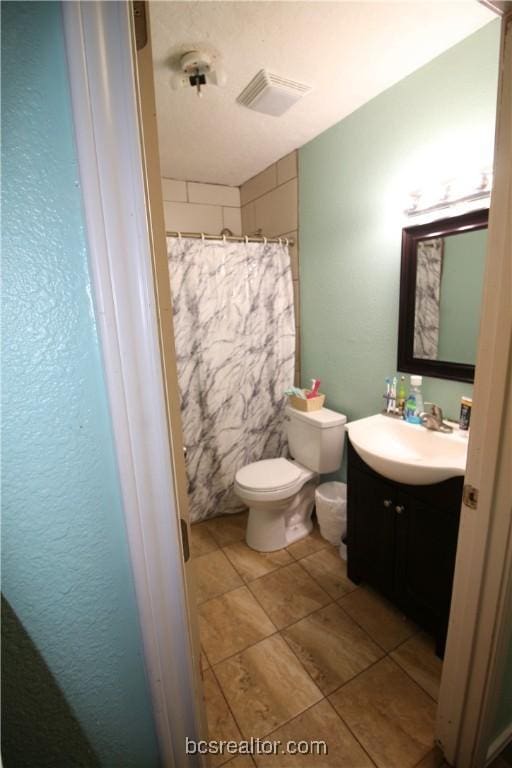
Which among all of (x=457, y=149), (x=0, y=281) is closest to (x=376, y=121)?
(x=457, y=149)

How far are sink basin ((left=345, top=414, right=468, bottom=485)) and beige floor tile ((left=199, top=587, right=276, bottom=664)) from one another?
93cm

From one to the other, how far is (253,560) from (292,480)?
0.53 meters

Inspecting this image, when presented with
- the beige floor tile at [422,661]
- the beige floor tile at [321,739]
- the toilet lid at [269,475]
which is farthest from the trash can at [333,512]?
the beige floor tile at [321,739]

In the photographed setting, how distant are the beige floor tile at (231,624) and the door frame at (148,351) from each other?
937 mm

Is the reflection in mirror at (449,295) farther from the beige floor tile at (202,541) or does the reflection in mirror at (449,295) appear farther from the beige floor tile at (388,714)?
the beige floor tile at (202,541)

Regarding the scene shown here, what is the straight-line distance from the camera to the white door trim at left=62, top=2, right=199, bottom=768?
41cm

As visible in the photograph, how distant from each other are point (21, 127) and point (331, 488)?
210 cm

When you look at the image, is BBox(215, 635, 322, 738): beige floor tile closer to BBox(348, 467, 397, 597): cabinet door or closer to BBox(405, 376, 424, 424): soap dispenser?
BBox(348, 467, 397, 597): cabinet door

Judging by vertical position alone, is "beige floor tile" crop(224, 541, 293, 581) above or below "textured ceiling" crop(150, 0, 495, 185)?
below

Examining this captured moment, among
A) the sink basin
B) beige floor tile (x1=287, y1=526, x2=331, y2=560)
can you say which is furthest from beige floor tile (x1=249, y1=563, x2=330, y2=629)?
the sink basin

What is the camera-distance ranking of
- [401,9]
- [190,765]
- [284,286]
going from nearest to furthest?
1. [190,765]
2. [401,9]
3. [284,286]

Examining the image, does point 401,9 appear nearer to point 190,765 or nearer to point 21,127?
point 21,127

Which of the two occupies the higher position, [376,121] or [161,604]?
[376,121]

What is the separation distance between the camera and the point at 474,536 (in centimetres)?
93
